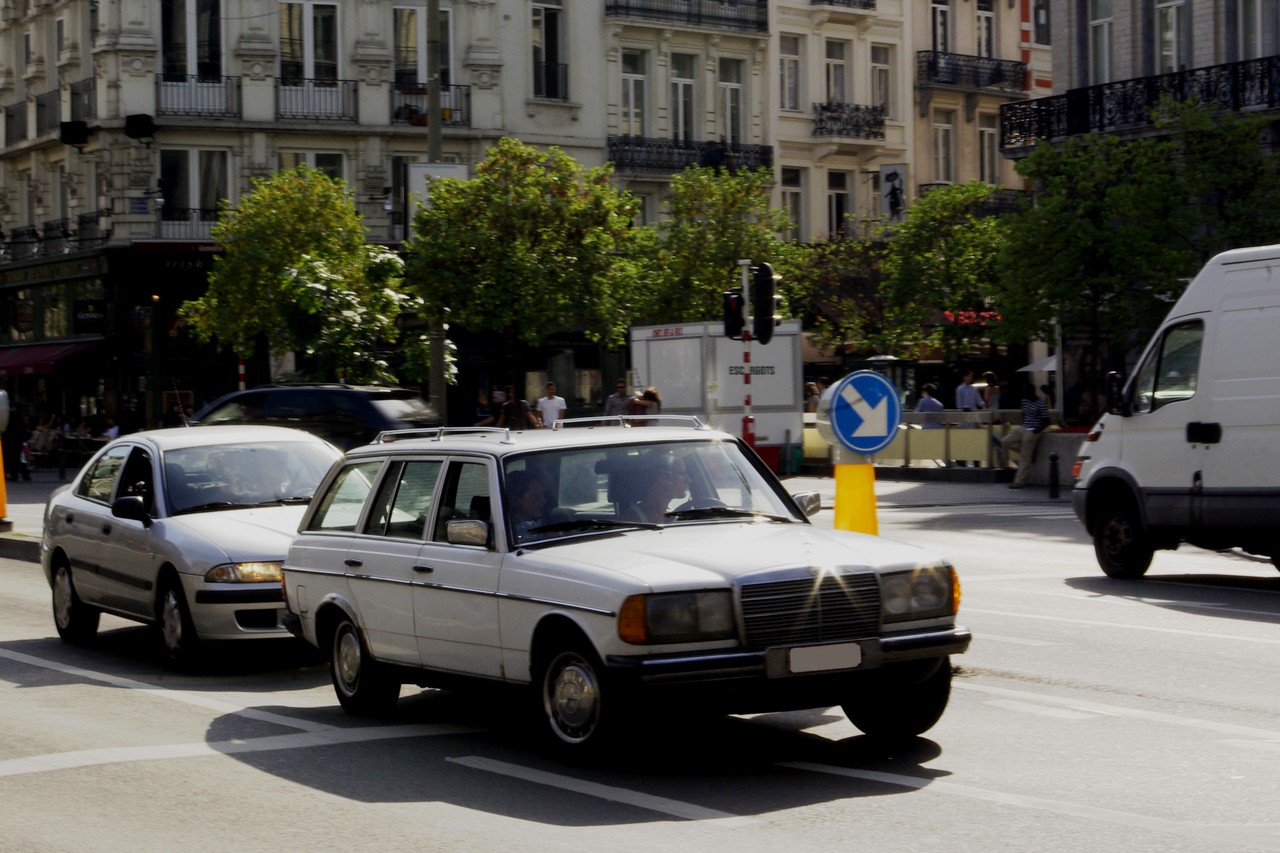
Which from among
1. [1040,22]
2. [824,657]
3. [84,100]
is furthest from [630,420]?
[1040,22]

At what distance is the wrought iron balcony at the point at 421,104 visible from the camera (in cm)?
4962

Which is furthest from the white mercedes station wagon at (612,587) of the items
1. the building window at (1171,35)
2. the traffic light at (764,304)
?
the building window at (1171,35)

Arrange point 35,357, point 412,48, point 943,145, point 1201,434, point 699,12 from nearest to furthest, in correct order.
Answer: point 1201,434 < point 412,48 < point 35,357 < point 699,12 < point 943,145

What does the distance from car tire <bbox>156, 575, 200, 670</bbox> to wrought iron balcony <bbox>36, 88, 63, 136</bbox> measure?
1651 inches

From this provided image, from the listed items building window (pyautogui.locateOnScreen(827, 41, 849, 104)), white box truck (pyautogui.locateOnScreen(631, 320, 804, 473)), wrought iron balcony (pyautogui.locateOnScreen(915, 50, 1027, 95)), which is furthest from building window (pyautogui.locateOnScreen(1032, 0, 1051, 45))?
white box truck (pyautogui.locateOnScreen(631, 320, 804, 473))

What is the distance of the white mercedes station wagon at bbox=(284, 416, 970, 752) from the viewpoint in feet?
25.2

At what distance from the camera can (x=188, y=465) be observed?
13109 millimetres

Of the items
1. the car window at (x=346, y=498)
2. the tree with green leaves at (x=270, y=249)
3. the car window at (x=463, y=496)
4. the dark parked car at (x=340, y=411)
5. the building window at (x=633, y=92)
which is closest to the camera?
the car window at (x=463, y=496)

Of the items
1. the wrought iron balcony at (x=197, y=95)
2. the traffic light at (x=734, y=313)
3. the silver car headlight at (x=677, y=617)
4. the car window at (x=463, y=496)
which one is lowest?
the silver car headlight at (x=677, y=617)

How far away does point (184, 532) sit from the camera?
480 inches

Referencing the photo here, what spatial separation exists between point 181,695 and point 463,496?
9.23 feet

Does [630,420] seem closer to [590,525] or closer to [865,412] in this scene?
[590,525]

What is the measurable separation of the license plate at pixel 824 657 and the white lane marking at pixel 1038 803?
476 millimetres

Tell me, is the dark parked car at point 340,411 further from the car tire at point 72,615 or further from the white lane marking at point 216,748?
the white lane marking at point 216,748
